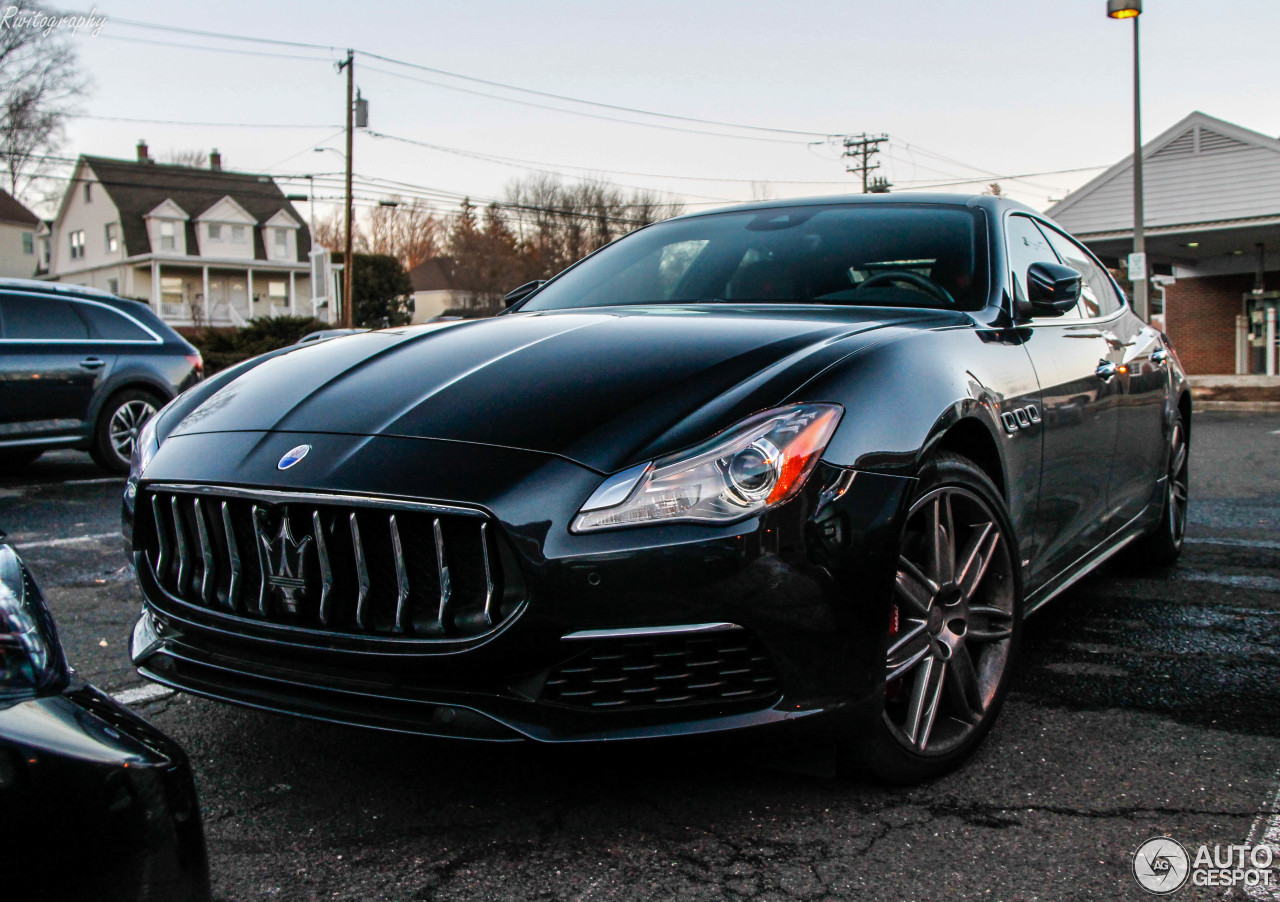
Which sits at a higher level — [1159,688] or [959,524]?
[959,524]

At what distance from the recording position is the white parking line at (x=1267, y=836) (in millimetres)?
2160

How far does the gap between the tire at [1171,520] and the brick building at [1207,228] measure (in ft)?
55.5

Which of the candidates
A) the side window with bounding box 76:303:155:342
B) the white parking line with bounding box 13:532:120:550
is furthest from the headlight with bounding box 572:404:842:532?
the side window with bounding box 76:303:155:342

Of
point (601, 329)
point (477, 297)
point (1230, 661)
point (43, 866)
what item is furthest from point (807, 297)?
point (477, 297)

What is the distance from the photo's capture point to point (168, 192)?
5303cm

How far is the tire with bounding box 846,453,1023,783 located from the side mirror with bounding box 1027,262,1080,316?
818 mm

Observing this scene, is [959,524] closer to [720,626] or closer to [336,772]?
[720,626]

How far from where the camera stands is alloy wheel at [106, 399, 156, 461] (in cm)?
913

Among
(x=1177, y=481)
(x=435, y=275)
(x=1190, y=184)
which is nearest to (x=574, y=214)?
(x=435, y=275)

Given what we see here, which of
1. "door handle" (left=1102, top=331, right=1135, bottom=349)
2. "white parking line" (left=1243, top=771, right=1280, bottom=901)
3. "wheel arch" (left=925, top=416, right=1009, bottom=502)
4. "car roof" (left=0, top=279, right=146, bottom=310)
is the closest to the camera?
"white parking line" (left=1243, top=771, right=1280, bottom=901)

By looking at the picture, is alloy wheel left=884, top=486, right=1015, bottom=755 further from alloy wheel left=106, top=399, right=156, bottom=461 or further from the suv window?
the suv window

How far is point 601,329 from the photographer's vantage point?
119 inches

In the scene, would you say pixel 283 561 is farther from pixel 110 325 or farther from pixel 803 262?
pixel 110 325

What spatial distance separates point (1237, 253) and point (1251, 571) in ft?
82.3
